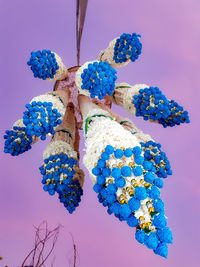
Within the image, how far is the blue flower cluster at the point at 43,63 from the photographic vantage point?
8.30ft

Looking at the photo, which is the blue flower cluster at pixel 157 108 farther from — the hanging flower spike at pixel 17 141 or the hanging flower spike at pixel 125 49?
the hanging flower spike at pixel 17 141

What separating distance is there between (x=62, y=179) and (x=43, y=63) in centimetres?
129

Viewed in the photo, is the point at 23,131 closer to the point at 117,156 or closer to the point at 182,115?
the point at 117,156

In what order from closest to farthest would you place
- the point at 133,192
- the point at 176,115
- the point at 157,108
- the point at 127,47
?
the point at 133,192, the point at 157,108, the point at 176,115, the point at 127,47

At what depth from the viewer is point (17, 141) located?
2.37 meters

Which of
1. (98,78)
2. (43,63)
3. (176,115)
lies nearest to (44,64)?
(43,63)

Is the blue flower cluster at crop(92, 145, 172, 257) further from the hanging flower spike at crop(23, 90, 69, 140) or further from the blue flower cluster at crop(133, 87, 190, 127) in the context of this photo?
the blue flower cluster at crop(133, 87, 190, 127)

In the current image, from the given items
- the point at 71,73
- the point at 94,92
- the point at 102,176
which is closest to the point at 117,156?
the point at 102,176

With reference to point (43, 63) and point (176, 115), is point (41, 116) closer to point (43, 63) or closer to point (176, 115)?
point (43, 63)

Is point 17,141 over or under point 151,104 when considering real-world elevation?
under

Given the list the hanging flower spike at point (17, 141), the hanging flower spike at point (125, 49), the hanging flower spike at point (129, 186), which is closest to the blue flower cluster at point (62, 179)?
the hanging flower spike at point (17, 141)

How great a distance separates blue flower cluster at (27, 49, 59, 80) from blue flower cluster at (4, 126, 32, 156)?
2.23 feet

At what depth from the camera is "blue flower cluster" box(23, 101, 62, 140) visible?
2034mm

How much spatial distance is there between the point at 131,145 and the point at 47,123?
0.85 metres
